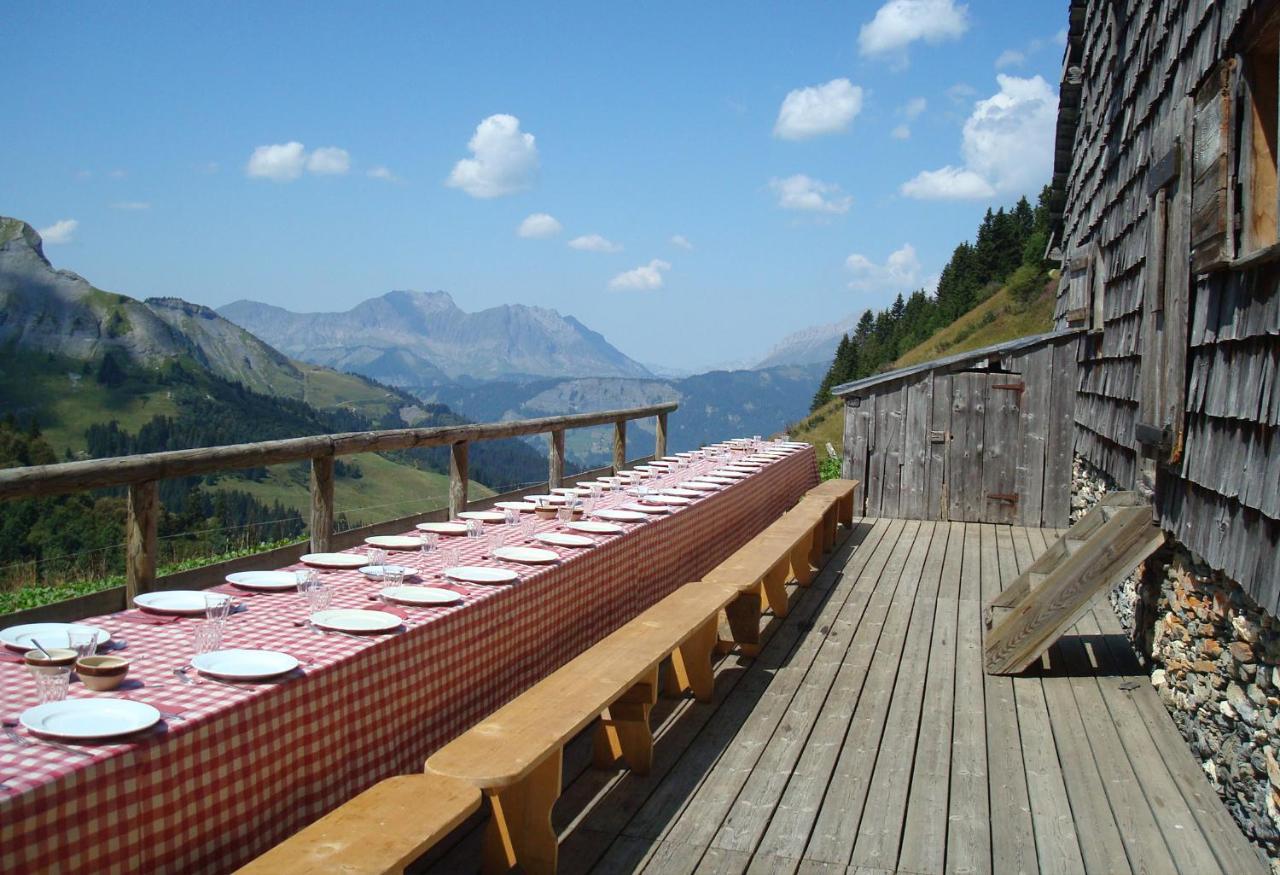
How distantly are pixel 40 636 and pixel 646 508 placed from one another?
345 centimetres

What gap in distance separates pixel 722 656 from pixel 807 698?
72 cm

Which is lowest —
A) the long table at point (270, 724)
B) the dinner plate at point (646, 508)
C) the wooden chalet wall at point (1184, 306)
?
the long table at point (270, 724)

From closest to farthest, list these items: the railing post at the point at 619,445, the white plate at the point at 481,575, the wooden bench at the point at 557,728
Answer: the wooden bench at the point at 557,728 → the white plate at the point at 481,575 → the railing post at the point at 619,445

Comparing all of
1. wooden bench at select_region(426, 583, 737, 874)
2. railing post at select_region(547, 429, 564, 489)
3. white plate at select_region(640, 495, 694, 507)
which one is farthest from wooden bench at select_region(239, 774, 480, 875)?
railing post at select_region(547, 429, 564, 489)

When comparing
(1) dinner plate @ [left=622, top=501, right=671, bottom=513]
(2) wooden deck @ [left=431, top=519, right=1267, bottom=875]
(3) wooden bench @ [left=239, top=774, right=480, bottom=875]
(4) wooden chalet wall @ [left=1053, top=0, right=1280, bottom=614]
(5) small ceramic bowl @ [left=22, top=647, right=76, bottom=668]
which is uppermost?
(4) wooden chalet wall @ [left=1053, top=0, right=1280, bottom=614]

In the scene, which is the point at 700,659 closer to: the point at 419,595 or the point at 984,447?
the point at 419,595

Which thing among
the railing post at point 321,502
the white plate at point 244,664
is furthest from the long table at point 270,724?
the railing post at point 321,502

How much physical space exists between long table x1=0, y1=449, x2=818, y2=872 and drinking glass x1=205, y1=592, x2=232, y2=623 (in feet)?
0.20

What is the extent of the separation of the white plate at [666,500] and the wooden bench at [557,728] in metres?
1.43

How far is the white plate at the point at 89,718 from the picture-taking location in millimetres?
2082

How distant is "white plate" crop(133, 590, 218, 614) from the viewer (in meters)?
3.13

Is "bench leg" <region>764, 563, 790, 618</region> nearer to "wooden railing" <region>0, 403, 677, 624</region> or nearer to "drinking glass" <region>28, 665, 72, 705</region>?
"wooden railing" <region>0, 403, 677, 624</region>

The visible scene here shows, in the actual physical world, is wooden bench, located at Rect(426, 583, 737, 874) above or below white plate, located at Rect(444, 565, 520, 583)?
below

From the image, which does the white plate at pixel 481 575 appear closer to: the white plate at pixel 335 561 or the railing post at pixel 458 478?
the white plate at pixel 335 561
